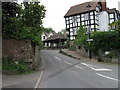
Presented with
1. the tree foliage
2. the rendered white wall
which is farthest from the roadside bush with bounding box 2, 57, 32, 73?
the rendered white wall

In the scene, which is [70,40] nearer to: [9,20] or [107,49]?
[107,49]

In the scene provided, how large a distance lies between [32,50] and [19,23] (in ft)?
9.77

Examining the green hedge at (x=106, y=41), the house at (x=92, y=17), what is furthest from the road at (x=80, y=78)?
the house at (x=92, y=17)

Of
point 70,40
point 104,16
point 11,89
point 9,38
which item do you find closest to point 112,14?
point 104,16

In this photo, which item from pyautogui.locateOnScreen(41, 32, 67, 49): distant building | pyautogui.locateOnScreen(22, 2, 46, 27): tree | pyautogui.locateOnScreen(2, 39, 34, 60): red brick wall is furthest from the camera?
pyautogui.locateOnScreen(41, 32, 67, 49): distant building

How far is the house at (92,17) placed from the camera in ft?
148

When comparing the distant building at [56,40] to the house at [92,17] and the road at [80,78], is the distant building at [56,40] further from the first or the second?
the road at [80,78]

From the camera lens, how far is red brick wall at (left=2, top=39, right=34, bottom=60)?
16.9 m

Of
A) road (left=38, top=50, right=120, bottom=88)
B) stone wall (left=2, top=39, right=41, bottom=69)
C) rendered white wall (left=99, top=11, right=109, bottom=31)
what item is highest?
rendered white wall (left=99, top=11, right=109, bottom=31)

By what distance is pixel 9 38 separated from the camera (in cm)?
1719

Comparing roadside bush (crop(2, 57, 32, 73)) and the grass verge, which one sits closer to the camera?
the grass verge

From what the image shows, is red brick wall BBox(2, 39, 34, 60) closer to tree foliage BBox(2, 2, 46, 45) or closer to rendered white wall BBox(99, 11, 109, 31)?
tree foliage BBox(2, 2, 46, 45)

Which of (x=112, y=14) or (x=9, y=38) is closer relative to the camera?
(x=9, y=38)

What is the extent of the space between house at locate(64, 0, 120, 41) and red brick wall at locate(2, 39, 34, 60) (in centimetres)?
2854
